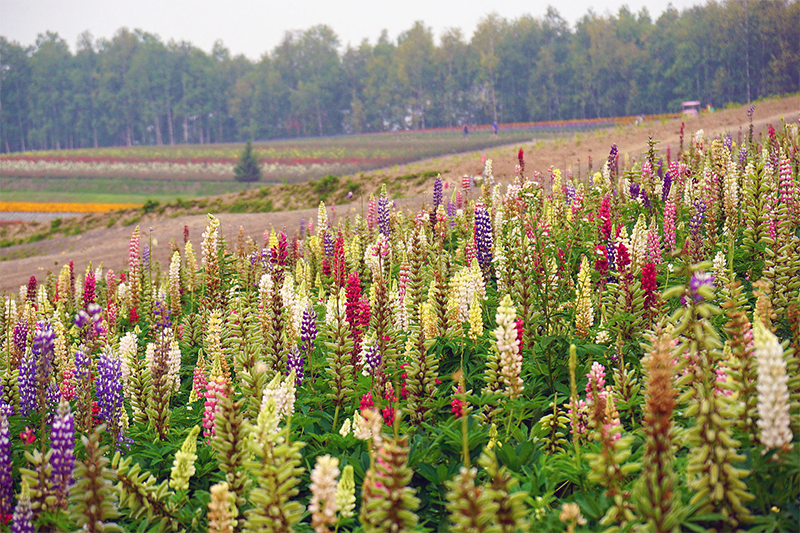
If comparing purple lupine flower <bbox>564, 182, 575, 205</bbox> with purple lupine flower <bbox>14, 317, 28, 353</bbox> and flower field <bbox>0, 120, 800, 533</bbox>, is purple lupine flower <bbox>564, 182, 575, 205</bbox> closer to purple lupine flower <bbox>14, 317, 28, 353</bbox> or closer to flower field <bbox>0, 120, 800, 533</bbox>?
flower field <bbox>0, 120, 800, 533</bbox>

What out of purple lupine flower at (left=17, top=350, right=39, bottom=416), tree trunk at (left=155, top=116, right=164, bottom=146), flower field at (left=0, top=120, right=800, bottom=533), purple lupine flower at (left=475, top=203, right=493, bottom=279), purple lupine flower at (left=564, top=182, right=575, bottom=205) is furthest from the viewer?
tree trunk at (left=155, top=116, right=164, bottom=146)

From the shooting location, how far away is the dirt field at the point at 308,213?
19.4 metres

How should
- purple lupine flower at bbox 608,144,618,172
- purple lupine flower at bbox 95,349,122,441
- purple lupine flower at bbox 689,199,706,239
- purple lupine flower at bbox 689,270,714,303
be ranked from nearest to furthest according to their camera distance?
purple lupine flower at bbox 689,270,714,303, purple lupine flower at bbox 95,349,122,441, purple lupine flower at bbox 689,199,706,239, purple lupine flower at bbox 608,144,618,172

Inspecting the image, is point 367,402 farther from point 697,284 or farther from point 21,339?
point 21,339

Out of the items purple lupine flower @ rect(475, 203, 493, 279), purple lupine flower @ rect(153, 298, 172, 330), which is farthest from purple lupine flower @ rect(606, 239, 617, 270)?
purple lupine flower @ rect(153, 298, 172, 330)

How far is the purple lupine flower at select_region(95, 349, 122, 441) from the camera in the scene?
4320 millimetres

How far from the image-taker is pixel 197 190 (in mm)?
50906

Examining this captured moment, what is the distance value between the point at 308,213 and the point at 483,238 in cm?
1683

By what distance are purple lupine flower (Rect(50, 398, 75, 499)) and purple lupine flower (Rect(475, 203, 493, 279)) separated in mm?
5040

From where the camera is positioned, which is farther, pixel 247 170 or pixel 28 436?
pixel 247 170

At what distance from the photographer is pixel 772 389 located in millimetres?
2467

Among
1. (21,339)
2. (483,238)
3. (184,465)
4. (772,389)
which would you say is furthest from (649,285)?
(21,339)

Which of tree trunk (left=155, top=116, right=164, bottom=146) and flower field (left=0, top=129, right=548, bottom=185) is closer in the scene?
flower field (left=0, top=129, right=548, bottom=185)

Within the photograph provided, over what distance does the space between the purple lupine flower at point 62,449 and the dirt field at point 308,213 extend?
11.8 metres
